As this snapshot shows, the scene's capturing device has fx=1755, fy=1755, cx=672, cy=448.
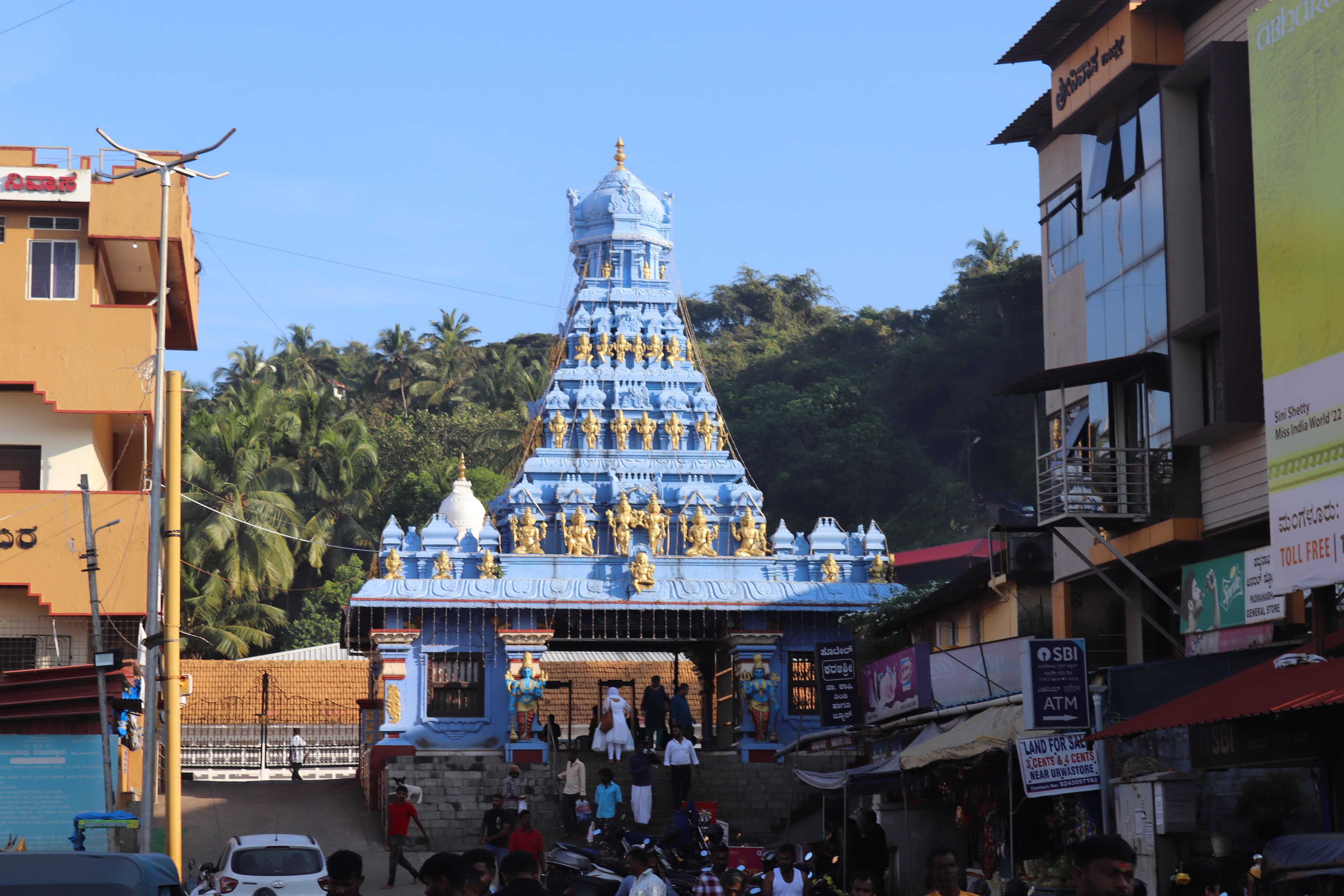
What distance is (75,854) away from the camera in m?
9.28

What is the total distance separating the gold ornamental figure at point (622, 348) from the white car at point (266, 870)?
24.5 metres

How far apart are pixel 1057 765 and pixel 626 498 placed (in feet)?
75.7

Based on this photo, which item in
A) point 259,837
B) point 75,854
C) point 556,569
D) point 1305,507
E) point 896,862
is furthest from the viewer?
point 556,569

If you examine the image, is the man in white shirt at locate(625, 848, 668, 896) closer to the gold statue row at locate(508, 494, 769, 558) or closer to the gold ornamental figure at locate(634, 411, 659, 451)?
the gold statue row at locate(508, 494, 769, 558)

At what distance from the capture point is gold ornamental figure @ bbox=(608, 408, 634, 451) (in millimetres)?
41469

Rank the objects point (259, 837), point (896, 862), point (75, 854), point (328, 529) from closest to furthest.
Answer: point (75, 854), point (259, 837), point (896, 862), point (328, 529)

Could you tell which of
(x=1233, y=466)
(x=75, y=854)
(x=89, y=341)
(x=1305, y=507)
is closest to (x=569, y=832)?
(x=89, y=341)

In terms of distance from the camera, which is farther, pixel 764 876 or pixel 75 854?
pixel 764 876

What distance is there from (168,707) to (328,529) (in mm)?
40755

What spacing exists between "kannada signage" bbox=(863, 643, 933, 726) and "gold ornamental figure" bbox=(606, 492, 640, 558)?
12496 mm

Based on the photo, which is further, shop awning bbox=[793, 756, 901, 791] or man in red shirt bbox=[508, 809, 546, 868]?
shop awning bbox=[793, 756, 901, 791]

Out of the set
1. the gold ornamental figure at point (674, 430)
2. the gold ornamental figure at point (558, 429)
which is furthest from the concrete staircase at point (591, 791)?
the gold ornamental figure at point (674, 430)

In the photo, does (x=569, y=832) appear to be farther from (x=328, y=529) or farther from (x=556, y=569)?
(x=328, y=529)

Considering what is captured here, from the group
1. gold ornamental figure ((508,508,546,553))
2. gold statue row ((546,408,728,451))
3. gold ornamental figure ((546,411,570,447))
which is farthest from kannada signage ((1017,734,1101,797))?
gold ornamental figure ((546,411,570,447))
